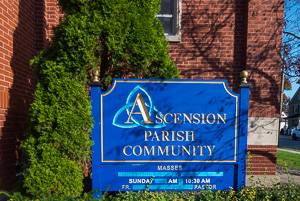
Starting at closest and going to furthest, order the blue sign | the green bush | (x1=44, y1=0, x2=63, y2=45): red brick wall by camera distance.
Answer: the green bush < the blue sign < (x1=44, y1=0, x2=63, y2=45): red brick wall

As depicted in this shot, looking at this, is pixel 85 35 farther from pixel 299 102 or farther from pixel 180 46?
pixel 299 102

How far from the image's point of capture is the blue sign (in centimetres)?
380

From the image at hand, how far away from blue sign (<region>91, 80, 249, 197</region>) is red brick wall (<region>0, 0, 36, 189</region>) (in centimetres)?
150

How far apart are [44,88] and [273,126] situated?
4722 mm

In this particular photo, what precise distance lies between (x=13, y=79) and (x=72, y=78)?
58.6 inches

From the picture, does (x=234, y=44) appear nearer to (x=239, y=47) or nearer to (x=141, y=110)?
(x=239, y=47)

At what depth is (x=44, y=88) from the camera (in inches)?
148

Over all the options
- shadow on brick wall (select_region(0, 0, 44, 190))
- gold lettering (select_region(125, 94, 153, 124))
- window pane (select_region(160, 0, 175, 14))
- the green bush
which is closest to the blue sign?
gold lettering (select_region(125, 94, 153, 124))

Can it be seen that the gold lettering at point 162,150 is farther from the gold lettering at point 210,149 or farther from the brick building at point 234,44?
the brick building at point 234,44

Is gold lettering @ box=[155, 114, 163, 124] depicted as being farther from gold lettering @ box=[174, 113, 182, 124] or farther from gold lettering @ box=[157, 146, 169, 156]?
gold lettering @ box=[157, 146, 169, 156]

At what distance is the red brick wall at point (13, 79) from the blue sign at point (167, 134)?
4.93 ft

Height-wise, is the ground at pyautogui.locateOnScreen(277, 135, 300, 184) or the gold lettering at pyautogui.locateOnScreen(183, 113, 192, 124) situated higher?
the gold lettering at pyautogui.locateOnScreen(183, 113, 192, 124)

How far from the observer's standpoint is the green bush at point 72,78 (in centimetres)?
365

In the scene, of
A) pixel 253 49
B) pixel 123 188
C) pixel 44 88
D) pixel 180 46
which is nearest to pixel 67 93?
pixel 44 88
